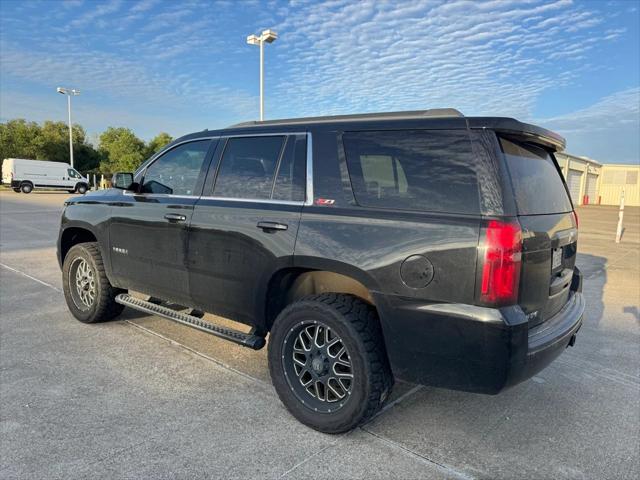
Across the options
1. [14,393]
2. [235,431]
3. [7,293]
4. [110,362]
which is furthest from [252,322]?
[7,293]

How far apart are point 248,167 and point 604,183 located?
59.3 m

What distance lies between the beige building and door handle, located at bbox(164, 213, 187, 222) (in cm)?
4776

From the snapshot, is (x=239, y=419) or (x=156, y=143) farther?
(x=156, y=143)

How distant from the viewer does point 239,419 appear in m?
2.95

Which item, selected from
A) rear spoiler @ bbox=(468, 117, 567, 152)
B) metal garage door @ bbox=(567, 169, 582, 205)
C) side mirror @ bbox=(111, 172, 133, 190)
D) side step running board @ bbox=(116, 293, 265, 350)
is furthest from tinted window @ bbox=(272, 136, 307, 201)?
metal garage door @ bbox=(567, 169, 582, 205)

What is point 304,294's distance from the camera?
321 cm

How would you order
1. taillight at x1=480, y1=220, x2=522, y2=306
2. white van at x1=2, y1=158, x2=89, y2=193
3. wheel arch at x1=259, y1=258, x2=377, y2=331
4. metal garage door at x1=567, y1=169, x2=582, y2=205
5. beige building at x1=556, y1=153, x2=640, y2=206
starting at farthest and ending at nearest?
beige building at x1=556, y1=153, x2=640, y2=206, metal garage door at x1=567, y1=169, x2=582, y2=205, white van at x1=2, y1=158, x2=89, y2=193, wheel arch at x1=259, y1=258, x2=377, y2=331, taillight at x1=480, y1=220, x2=522, y2=306

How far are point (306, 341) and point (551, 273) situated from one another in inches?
60.1

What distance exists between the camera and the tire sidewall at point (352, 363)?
2654 mm

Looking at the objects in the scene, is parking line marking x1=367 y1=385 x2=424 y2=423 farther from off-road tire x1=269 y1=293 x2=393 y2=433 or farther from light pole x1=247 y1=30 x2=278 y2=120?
light pole x1=247 y1=30 x2=278 y2=120

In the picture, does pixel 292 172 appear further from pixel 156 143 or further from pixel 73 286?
pixel 156 143

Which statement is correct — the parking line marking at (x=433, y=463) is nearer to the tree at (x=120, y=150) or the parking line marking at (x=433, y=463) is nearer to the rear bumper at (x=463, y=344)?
the rear bumper at (x=463, y=344)

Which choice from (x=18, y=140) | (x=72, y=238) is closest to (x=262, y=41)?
(x=72, y=238)

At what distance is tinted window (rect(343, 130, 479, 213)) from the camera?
8.07 feet
